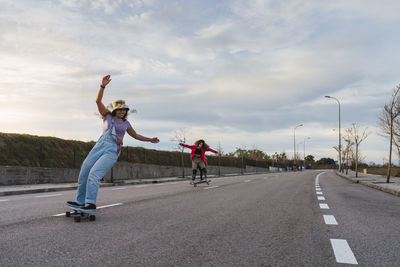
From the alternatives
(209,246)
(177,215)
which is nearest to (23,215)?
(177,215)

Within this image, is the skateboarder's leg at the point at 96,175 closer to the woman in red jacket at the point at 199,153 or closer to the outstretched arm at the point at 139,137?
the outstretched arm at the point at 139,137

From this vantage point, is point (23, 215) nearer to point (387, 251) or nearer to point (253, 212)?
point (253, 212)

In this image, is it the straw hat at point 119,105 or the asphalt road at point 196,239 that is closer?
the asphalt road at point 196,239

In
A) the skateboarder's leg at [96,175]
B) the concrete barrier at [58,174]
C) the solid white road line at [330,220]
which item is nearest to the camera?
the skateboarder's leg at [96,175]

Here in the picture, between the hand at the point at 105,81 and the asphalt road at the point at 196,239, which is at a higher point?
the hand at the point at 105,81

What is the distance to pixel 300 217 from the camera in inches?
252

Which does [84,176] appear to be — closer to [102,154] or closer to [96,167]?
[96,167]

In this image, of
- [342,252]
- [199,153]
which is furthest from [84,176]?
[199,153]

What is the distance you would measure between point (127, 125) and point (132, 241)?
2558 mm

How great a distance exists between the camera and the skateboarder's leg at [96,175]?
5488 mm

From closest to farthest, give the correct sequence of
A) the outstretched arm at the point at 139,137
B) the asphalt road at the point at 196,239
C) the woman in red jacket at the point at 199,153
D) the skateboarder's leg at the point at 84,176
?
the asphalt road at the point at 196,239, the skateboarder's leg at the point at 84,176, the outstretched arm at the point at 139,137, the woman in red jacket at the point at 199,153

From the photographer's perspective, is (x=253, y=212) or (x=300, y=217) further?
(x=253, y=212)

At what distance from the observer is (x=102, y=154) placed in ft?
19.1

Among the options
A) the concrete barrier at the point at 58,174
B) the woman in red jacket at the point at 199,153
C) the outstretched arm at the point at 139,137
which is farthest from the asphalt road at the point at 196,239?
the concrete barrier at the point at 58,174
